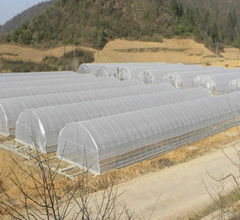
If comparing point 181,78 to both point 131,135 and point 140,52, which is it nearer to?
point 131,135

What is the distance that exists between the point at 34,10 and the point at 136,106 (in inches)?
6958

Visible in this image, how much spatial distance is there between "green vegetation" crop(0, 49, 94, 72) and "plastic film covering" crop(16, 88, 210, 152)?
30.5 metres

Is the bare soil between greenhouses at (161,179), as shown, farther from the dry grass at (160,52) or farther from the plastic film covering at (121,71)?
the dry grass at (160,52)

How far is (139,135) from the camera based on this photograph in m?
15.5

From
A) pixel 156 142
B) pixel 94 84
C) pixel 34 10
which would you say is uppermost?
pixel 34 10

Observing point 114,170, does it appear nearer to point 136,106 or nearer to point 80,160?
point 80,160

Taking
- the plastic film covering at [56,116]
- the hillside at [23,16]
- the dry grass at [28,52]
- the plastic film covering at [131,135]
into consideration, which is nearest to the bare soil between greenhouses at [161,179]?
the plastic film covering at [131,135]

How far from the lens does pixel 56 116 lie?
58.6 feet

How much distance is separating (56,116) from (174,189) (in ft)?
27.1

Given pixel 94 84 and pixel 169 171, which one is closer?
pixel 169 171

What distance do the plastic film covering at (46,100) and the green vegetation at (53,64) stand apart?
25.4m

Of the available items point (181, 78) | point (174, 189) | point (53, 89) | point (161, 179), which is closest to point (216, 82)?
point (181, 78)

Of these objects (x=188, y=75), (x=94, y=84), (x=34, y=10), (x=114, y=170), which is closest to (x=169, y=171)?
(x=114, y=170)

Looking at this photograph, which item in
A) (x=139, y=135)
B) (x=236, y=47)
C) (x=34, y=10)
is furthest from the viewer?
(x=34, y=10)
